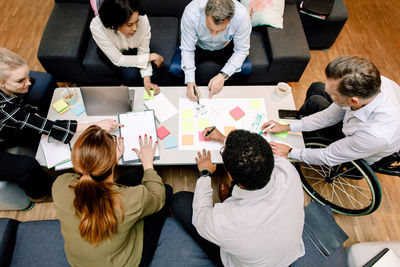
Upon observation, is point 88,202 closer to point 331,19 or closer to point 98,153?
point 98,153

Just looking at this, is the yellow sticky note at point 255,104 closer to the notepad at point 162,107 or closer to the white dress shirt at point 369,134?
the white dress shirt at point 369,134

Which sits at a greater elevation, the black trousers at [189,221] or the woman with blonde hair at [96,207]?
the woman with blonde hair at [96,207]

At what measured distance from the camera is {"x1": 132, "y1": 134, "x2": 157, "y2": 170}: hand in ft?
4.99

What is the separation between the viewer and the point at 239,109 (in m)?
1.79

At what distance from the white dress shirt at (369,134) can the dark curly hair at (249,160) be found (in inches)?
25.5

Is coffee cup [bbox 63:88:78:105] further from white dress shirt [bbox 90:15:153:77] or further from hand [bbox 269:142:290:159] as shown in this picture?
hand [bbox 269:142:290:159]

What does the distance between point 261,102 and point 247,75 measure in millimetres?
728

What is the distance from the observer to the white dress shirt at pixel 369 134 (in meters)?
1.36

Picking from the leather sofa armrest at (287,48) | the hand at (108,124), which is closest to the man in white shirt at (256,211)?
the hand at (108,124)

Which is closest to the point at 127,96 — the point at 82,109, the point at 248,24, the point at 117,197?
the point at 82,109

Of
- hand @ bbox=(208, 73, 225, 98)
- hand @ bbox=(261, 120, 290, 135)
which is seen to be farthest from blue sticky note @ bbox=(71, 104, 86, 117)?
hand @ bbox=(261, 120, 290, 135)

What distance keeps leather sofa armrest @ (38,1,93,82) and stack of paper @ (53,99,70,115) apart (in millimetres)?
711

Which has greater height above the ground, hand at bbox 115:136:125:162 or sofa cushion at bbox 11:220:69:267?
hand at bbox 115:136:125:162

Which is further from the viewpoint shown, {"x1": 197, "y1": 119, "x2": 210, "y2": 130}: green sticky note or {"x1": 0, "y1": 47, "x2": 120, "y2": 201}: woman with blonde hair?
{"x1": 197, "y1": 119, "x2": 210, "y2": 130}: green sticky note
